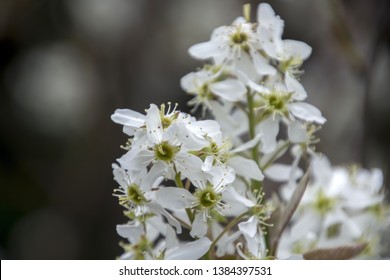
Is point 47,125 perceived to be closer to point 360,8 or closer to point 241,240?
point 360,8

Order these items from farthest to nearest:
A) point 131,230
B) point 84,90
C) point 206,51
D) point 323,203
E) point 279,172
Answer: point 84,90, point 323,203, point 279,172, point 206,51, point 131,230

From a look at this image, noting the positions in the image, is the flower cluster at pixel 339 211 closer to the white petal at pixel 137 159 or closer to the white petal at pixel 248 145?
the white petal at pixel 248 145

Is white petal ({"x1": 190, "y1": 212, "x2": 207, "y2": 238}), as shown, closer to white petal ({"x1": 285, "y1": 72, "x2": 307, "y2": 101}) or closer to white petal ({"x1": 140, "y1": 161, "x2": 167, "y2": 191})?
white petal ({"x1": 140, "y1": 161, "x2": 167, "y2": 191})

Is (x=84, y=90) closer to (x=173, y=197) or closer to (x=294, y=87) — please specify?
(x=294, y=87)

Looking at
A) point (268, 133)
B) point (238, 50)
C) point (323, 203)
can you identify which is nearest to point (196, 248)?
point (268, 133)

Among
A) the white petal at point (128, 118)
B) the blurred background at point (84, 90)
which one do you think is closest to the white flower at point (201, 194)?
the white petal at point (128, 118)

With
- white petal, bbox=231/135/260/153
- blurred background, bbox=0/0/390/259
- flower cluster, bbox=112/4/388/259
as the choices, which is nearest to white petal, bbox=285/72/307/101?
flower cluster, bbox=112/4/388/259

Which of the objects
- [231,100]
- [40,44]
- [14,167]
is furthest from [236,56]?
[40,44]
